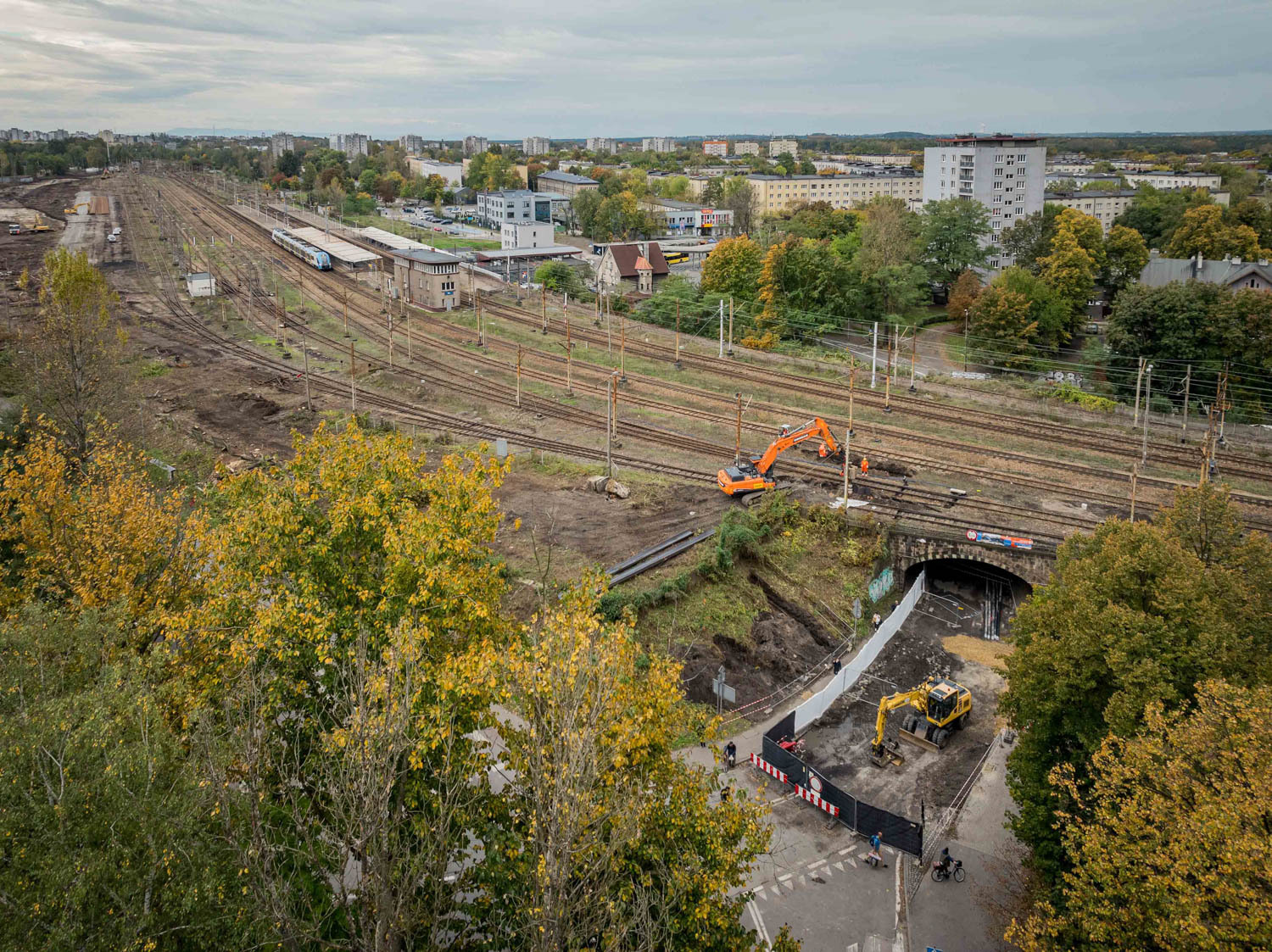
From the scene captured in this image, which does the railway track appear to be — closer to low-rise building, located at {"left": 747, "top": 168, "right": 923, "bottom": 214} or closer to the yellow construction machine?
the yellow construction machine

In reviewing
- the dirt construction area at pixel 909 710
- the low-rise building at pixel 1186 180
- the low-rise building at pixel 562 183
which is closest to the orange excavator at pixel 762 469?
the dirt construction area at pixel 909 710

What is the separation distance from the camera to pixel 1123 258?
7875 cm

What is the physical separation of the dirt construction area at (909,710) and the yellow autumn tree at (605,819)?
1153 centimetres

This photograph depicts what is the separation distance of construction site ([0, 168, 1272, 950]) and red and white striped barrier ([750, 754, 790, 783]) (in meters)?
0.76

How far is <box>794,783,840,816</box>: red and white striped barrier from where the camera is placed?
69.8 ft

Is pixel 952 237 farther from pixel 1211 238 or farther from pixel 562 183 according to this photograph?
pixel 562 183

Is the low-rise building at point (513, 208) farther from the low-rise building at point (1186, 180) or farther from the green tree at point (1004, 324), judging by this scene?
the low-rise building at point (1186, 180)

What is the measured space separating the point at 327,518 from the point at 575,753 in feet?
27.4

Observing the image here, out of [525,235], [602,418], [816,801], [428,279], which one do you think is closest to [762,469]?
[602,418]

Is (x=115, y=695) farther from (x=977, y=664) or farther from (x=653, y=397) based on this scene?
(x=653, y=397)

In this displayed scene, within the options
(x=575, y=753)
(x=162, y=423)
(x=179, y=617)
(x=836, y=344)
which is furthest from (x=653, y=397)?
(x=575, y=753)

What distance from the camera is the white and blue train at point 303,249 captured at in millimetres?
88312

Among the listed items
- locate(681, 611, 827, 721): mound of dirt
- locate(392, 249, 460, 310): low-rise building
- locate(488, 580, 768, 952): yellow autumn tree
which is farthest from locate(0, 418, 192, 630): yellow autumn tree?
locate(392, 249, 460, 310): low-rise building

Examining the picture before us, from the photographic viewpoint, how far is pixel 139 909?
10.2 meters
